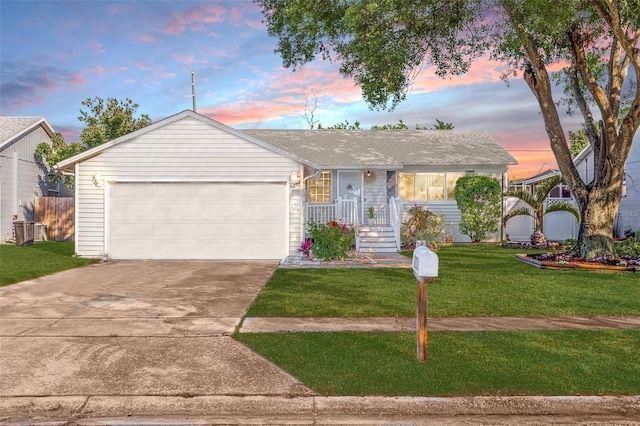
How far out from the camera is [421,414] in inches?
169

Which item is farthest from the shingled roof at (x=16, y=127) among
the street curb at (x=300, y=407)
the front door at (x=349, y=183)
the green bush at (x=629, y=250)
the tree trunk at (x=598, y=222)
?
the green bush at (x=629, y=250)

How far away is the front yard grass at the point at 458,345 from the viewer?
4.87 metres

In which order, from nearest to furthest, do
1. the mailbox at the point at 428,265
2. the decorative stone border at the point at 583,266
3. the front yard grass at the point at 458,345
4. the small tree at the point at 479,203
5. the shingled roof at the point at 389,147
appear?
the front yard grass at the point at 458,345, the mailbox at the point at 428,265, the decorative stone border at the point at 583,266, the small tree at the point at 479,203, the shingled roof at the point at 389,147

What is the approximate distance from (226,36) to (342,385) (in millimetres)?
14031

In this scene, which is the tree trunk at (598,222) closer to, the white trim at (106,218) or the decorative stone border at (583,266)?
the decorative stone border at (583,266)

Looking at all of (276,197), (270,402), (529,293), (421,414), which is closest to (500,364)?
(421,414)

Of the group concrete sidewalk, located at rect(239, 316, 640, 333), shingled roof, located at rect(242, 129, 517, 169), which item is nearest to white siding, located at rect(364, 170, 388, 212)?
shingled roof, located at rect(242, 129, 517, 169)

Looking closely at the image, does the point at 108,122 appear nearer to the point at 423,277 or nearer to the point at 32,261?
the point at 32,261

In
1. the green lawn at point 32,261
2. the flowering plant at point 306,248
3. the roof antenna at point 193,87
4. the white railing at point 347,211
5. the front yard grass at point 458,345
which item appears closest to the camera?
the front yard grass at point 458,345

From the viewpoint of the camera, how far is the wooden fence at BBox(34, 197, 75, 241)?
25016 mm

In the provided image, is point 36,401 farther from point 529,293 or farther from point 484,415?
point 529,293

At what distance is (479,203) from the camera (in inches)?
872

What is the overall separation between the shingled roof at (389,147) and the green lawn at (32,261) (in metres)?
10.5

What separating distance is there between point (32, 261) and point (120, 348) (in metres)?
11.6
